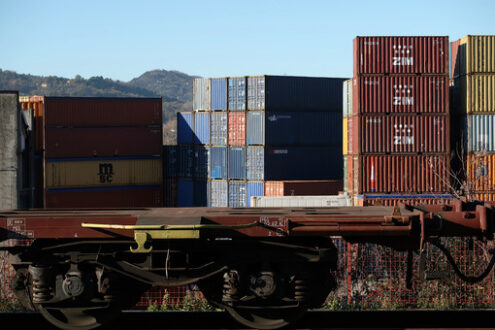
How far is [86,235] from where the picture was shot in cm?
979

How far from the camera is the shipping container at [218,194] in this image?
4450cm

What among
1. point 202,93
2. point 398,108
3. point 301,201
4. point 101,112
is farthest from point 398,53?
point 101,112

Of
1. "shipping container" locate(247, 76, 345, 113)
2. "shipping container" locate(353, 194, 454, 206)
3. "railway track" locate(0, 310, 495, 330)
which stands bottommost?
"railway track" locate(0, 310, 495, 330)

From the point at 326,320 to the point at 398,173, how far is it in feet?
74.2

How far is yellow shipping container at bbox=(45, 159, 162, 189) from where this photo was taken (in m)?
40.4

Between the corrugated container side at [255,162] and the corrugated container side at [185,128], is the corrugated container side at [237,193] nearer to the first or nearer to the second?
the corrugated container side at [255,162]

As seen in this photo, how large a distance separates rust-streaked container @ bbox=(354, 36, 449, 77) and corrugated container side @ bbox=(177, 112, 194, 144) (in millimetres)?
17850

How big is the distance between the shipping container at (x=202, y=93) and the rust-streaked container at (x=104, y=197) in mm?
6900

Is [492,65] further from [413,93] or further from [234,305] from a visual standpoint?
[234,305]

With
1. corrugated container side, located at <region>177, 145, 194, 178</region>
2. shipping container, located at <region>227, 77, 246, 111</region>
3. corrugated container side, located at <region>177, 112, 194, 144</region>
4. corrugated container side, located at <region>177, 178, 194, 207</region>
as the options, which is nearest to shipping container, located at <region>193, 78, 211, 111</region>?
corrugated container side, located at <region>177, 112, 194, 144</region>

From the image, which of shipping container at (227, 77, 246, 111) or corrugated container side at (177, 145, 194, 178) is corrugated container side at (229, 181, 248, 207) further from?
shipping container at (227, 77, 246, 111)

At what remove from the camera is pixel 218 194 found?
45.1 m

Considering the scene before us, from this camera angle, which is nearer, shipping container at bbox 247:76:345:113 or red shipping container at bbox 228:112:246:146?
shipping container at bbox 247:76:345:113

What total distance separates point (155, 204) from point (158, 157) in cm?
345
